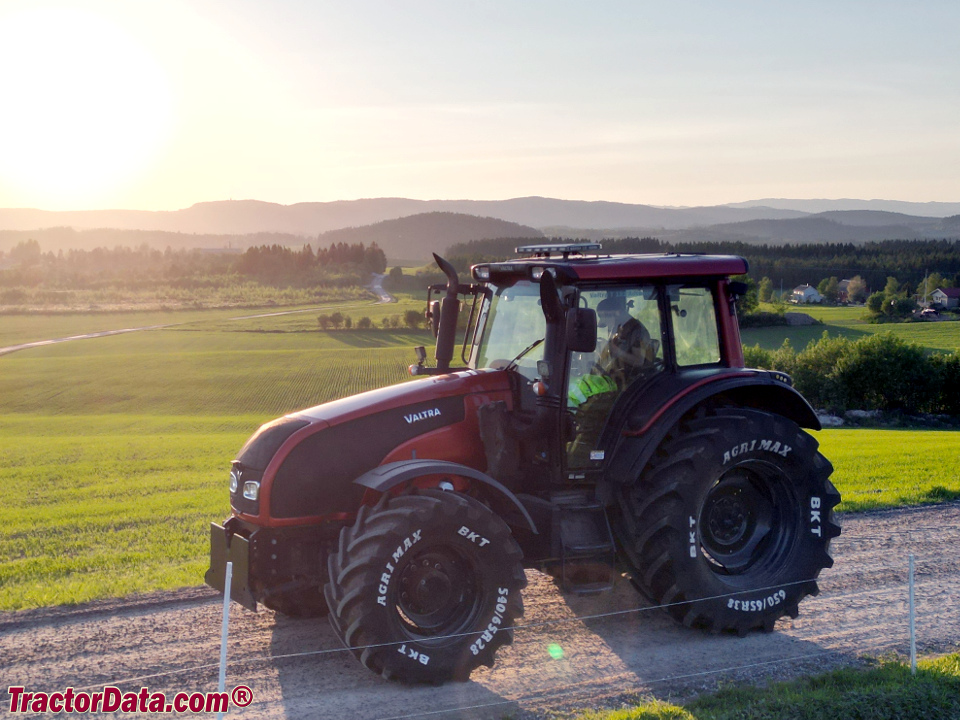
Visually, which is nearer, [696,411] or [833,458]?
[696,411]

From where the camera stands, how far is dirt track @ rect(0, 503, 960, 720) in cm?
512

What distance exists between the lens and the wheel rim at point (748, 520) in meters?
6.54

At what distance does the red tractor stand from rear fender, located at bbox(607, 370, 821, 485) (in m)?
0.02

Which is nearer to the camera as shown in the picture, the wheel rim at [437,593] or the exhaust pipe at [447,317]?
the wheel rim at [437,593]

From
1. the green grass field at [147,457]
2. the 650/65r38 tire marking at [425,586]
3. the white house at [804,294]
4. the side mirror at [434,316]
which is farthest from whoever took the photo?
the white house at [804,294]

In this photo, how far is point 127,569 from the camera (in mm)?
8109

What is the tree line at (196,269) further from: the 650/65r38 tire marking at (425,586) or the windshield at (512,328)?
the 650/65r38 tire marking at (425,586)

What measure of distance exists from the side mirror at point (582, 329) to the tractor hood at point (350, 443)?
2.99 feet

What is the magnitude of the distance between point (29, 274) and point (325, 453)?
474 ft

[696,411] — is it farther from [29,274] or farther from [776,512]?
[29,274]

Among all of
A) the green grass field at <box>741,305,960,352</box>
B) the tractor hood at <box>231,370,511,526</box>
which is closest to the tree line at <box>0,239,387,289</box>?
the green grass field at <box>741,305,960,352</box>

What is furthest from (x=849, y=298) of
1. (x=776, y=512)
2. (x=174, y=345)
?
(x=776, y=512)

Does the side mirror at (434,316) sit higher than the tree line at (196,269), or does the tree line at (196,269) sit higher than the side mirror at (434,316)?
the tree line at (196,269)

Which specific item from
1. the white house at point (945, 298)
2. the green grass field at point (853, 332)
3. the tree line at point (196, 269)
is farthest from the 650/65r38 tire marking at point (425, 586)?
the tree line at point (196, 269)
